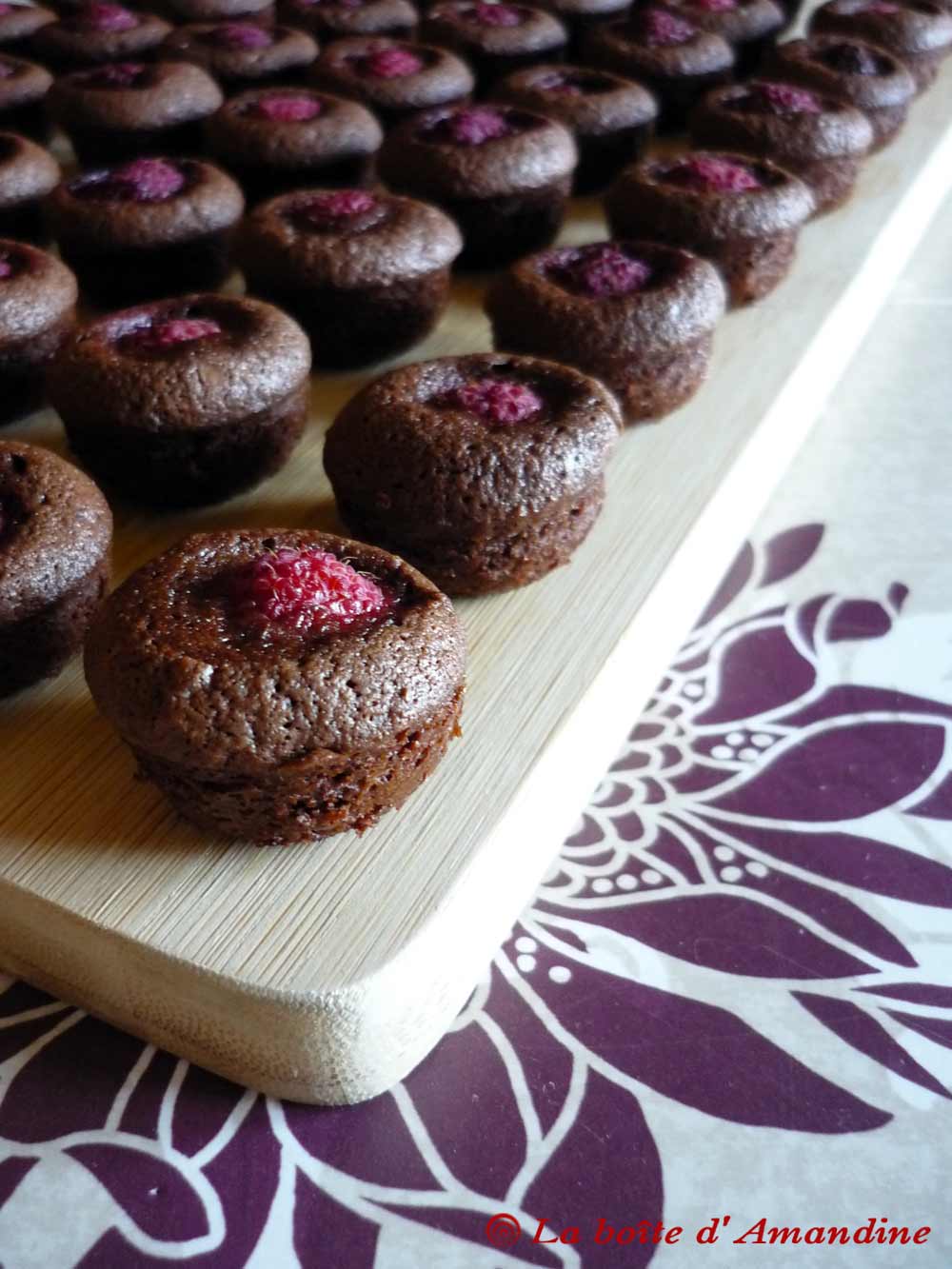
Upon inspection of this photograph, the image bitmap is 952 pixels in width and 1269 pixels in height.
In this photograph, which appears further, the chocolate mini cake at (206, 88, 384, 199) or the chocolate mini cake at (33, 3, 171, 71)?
the chocolate mini cake at (33, 3, 171, 71)

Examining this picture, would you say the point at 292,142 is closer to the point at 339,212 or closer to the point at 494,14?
the point at 339,212

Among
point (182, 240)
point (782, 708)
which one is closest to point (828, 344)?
point (782, 708)

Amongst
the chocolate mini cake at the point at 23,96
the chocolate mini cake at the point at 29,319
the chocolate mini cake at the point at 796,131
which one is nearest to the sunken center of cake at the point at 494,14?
the chocolate mini cake at the point at 796,131

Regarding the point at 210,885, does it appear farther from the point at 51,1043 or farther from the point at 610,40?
the point at 610,40

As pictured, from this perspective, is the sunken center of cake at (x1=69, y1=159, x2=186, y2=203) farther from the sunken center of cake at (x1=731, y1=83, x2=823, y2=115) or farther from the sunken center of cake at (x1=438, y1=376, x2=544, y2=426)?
the sunken center of cake at (x1=731, y1=83, x2=823, y2=115)

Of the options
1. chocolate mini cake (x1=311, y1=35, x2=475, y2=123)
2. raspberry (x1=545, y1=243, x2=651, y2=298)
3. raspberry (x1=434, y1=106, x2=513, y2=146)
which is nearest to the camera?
raspberry (x1=545, y1=243, x2=651, y2=298)

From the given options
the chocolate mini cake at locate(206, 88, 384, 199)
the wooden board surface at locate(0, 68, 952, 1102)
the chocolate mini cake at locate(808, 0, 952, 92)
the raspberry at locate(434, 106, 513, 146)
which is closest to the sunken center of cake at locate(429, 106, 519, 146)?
the raspberry at locate(434, 106, 513, 146)

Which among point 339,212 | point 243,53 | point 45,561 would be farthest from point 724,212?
point 45,561

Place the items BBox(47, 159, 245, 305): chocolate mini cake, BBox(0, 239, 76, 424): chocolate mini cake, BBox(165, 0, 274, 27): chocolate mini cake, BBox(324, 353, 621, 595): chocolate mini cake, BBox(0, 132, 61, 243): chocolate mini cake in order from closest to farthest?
BBox(324, 353, 621, 595): chocolate mini cake, BBox(0, 239, 76, 424): chocolate mini cake, BBox(47, 159, 245, 305): chocolate mini cake, BBox(0, 132, 61, 243): chocolate mini cake, BBox(165, 0, 274, 27): chocolate mini cake
